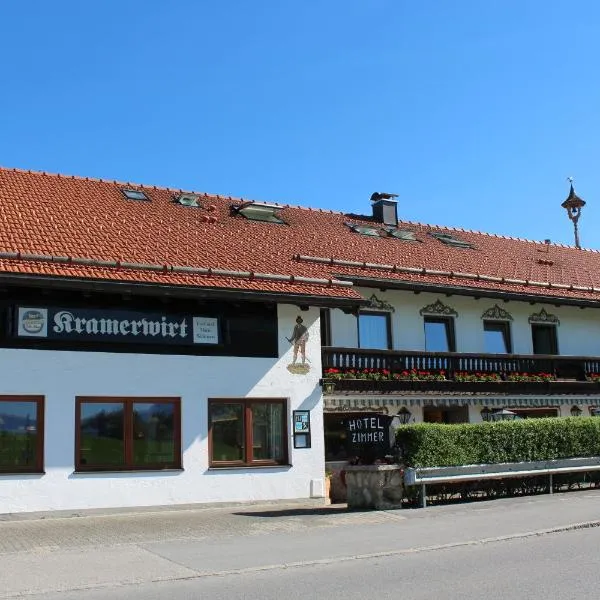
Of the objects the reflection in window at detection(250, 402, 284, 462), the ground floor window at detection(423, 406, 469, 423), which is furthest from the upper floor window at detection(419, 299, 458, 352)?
the reflection in window at detection(250, 402, 284, 462)

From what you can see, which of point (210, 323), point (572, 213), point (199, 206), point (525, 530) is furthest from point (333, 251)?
point (572, 213)

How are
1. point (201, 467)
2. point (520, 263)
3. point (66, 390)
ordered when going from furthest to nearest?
point (520, 263) < point (201, 467) < point (66, 390)

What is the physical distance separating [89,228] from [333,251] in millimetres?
7255

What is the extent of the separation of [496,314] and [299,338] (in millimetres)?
8548

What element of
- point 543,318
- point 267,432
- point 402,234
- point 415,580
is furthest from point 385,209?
point 415,580

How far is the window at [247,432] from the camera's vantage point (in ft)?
58.9

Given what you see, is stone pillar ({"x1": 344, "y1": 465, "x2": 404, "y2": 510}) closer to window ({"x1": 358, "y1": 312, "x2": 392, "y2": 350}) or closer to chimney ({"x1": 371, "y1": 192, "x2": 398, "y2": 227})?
window ({"x1": 358, "y1": 312, "x2": 392, "y2": 350})

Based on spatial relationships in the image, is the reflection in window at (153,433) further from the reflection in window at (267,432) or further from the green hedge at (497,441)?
the green hedge at (497,441)

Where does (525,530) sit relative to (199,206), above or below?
below

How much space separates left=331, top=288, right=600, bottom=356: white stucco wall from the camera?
22391 mm

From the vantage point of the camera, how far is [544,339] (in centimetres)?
2645

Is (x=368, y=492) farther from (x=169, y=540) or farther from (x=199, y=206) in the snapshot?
(x=199, y=206)

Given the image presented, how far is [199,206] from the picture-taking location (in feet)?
82.0

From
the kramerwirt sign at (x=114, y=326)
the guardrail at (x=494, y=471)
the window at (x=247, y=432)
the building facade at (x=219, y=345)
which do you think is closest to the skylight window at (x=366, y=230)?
the building facade at (x=219, y=345)
